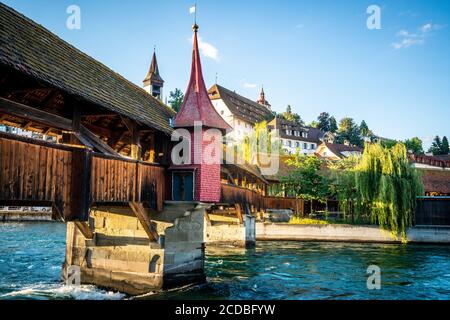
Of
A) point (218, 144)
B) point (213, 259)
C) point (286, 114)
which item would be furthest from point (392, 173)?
point (286, 114)

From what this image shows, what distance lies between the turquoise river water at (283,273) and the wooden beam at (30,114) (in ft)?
16.9

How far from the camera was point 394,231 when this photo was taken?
2503 cm

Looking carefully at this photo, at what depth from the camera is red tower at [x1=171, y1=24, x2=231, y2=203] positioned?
1180cm

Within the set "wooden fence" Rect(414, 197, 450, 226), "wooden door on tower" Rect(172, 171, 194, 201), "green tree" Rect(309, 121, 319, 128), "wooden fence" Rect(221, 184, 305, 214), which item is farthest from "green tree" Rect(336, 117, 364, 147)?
"wooden door on tower" Rect(172, 171, 194, 201)

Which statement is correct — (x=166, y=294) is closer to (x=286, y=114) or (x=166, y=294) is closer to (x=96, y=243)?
(x=96, y=243)

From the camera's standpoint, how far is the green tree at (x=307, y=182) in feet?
102

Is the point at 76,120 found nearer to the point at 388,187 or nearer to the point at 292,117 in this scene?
the point at 388,187

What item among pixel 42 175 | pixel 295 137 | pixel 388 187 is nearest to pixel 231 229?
pixel 388 187

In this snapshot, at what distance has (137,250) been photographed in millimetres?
10719

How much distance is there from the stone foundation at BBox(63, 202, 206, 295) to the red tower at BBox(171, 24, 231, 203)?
76cm

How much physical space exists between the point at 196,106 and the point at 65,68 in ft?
17.0

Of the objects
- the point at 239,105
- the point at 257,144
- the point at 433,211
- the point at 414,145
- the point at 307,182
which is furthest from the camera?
the point at 414,145

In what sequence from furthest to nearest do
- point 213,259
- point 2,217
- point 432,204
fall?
point 2,217 → point 432,204 → point 213,259
